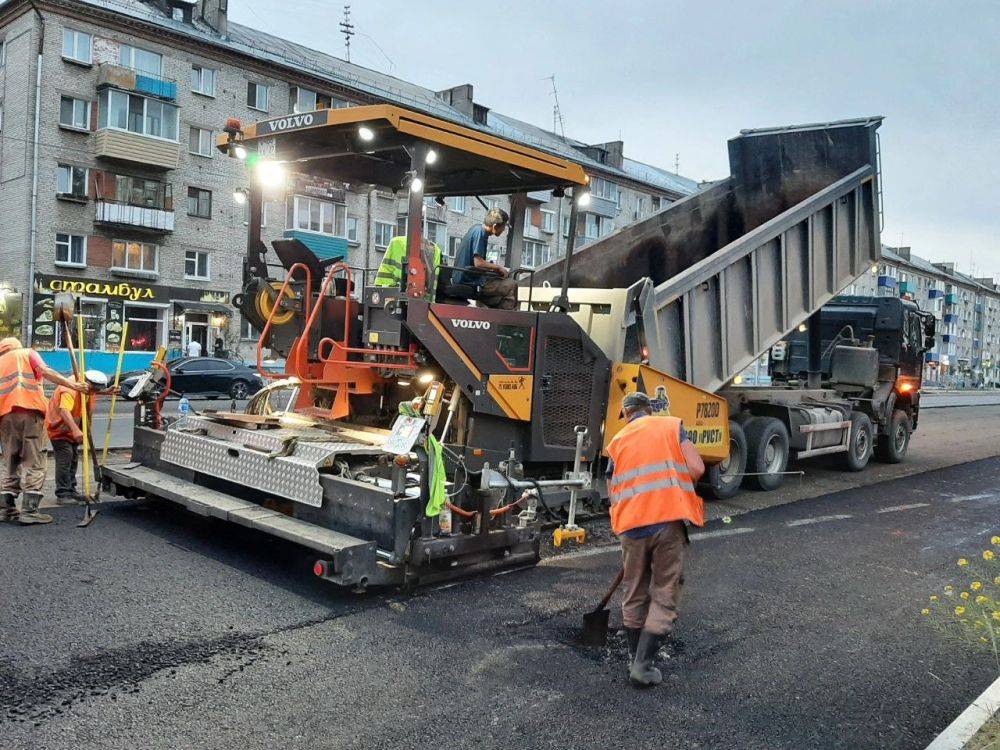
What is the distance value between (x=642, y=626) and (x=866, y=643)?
1463 mm

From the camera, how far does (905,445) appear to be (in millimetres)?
12945

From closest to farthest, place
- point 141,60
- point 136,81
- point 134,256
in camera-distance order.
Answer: point 136,81 < point 141,60 < point 134,256

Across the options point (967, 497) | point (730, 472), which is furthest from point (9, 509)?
point (967, 497)

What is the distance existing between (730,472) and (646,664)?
5.35 m

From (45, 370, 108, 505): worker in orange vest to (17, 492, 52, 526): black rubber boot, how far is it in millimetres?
660

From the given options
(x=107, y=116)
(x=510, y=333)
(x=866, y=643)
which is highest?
(x=107, y=116)

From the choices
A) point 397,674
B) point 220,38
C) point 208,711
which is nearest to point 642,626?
point 397,674

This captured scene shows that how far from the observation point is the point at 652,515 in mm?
4086

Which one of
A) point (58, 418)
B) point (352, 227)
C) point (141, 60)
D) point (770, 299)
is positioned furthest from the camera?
point (141, 60)

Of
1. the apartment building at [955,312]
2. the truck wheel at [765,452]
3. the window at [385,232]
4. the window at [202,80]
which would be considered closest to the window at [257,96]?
the window at [202,80]

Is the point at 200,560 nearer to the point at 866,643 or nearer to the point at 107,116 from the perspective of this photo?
the point at 866,643

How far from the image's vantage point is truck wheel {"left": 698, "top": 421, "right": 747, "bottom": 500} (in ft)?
28.8

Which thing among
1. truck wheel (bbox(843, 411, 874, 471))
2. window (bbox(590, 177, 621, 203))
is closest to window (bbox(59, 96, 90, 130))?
window (bbox(590, 177, 621, 203))

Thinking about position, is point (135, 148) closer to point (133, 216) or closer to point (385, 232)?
point (133, 216)
